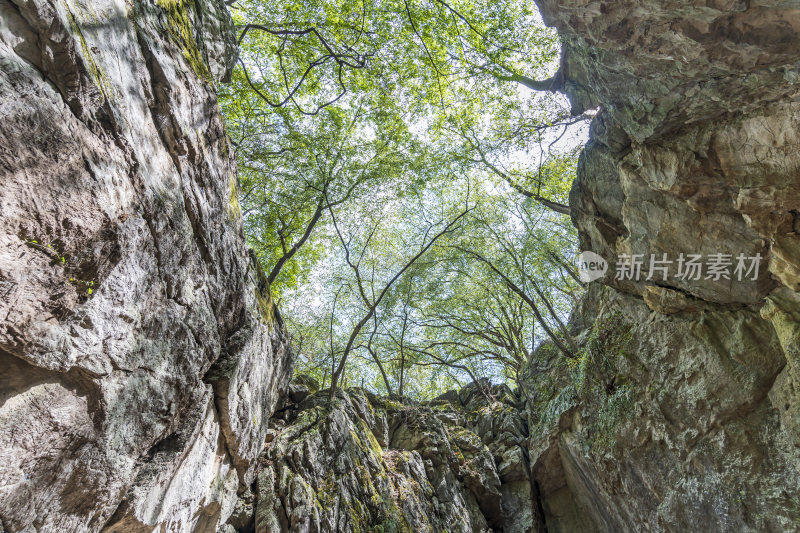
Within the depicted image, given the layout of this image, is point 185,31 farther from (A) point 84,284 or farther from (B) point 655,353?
(B) point 655,353

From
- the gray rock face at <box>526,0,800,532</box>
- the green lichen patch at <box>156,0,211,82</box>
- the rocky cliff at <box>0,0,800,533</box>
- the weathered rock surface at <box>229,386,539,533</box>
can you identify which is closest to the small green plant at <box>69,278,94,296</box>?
the rocky cliff at <box>0,0,800,533</box>

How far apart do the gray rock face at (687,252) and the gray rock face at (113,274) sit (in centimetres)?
472

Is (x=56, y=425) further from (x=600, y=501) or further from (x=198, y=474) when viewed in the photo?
(x=600, y=501)

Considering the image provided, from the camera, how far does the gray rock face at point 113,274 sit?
302 centimetres

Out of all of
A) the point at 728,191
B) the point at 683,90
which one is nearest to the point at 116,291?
the point at 683,90

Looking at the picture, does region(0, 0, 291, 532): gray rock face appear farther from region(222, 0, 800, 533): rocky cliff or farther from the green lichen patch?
region(222, 0, 800, 533): rocky cliff

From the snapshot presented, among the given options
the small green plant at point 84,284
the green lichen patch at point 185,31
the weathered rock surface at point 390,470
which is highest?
the green lichen patch at point 185,31

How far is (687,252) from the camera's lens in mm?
7809

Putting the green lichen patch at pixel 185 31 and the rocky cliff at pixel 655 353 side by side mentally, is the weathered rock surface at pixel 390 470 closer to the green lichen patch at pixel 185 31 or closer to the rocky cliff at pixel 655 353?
the rocky cliff at pixel 655 353

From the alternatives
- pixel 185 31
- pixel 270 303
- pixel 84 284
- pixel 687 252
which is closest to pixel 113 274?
pixel 84 284

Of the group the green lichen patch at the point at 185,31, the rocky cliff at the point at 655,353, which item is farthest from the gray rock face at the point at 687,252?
the green lichen patch at the point at 185,31

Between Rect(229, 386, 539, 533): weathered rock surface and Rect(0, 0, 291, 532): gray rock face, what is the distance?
1.49m

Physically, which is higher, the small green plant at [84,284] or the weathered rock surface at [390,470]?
the small green plant at [84,284]

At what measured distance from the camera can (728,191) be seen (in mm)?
6594
